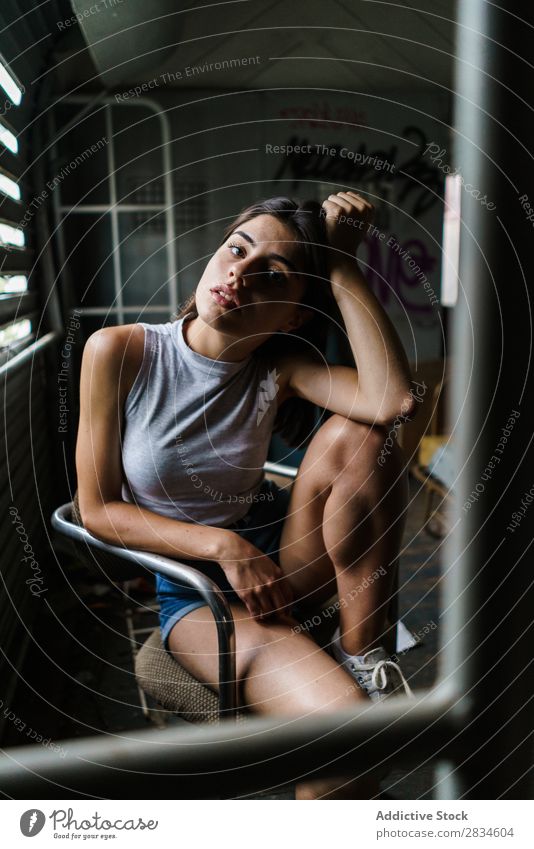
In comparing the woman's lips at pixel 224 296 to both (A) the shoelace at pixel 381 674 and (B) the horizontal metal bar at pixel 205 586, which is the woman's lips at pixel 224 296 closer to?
(B) the horizontal metal bar at pixel 205 586

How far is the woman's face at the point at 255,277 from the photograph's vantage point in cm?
46

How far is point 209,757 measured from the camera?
0.48 m

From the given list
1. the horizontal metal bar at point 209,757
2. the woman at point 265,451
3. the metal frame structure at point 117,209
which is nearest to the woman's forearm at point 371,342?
the woman at point 265,451

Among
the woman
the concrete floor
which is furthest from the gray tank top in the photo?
the concrete floor

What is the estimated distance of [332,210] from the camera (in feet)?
1.51

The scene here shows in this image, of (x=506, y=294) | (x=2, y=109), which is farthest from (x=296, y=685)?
(x=2, y=109)

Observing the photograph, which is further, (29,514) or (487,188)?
(29,514)

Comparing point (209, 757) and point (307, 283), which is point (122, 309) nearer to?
point (307, 283)

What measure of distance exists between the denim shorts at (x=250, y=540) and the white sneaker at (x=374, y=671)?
87 millimetres

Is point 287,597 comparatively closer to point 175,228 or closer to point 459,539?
point 459,539

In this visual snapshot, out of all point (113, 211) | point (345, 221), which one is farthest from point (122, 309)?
point (345, 221)

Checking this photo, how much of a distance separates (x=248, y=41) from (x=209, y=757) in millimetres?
460

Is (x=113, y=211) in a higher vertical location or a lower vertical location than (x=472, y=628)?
higher

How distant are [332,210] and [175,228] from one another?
0.12 metres
